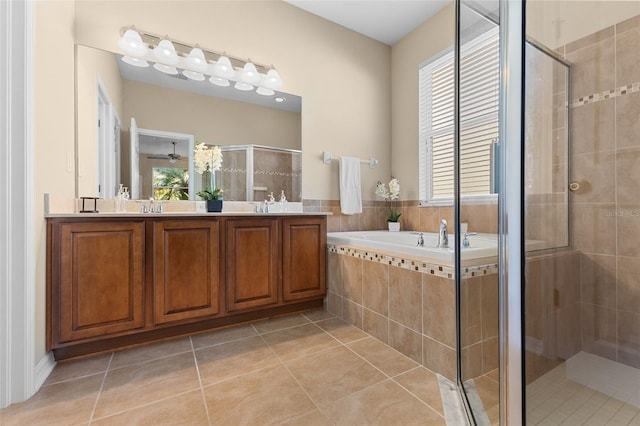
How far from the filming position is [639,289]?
1471 millimetres

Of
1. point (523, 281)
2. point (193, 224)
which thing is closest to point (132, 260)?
A: point (193, 224)

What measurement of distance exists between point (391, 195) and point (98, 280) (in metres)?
2.66

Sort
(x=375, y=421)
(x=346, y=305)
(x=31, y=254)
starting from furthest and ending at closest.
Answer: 1. (x=346, y=305)
2. (x=31, y=254)
3. (x=375, y=421)

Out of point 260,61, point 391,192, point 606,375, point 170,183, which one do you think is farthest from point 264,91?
point 606,375

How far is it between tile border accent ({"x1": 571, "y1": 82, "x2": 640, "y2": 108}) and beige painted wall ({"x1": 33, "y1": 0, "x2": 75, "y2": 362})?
106 inches

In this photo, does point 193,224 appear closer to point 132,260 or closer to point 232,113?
point 132,260

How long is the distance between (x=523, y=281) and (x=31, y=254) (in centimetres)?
196

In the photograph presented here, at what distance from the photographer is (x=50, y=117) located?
1512mm

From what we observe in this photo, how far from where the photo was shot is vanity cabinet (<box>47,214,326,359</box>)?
1.50m

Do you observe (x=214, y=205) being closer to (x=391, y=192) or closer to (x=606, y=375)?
(x=391, y=192)

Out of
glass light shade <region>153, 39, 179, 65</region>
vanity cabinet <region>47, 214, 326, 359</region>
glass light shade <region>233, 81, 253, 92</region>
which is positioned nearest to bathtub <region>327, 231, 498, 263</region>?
vanity cabinet <region>47, 214, 326, 359</region>

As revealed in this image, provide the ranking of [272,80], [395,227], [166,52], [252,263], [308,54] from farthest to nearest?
[395,227]
[308,54]
[272,80]
[166,52]
[252,263]

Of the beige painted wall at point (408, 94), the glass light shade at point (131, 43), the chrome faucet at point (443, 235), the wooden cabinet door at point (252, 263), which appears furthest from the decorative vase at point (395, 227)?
the glass light shade at point (131, 43)

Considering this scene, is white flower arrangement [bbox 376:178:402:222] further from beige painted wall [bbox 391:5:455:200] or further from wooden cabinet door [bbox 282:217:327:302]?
wooden cabinet door [bbox 282:217:327:302]
